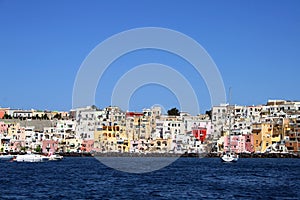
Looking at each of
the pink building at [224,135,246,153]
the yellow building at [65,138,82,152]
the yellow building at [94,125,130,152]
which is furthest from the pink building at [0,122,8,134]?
the pink building at [224,135,246,153]

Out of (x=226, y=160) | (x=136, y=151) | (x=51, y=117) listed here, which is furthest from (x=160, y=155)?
(x=51, y=117)

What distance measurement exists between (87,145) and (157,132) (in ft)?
41.9

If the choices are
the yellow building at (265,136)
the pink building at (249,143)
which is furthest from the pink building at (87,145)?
the yellow building at (265,136)

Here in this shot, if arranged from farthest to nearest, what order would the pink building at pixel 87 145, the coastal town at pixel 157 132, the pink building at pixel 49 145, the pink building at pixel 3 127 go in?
the pink building at pixel 3 127 < the pink building at pixel 49 145 < the pink building at pixel 87 145 < the coastal town at pixel 157 132

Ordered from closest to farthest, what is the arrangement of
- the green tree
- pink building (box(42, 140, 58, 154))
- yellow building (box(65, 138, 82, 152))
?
1. pink building (box(42, 140, 58, 154))
2. yellow building (box(65, 138, 82, 152))
3. the green tree

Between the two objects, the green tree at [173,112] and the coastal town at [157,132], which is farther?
the green tree at [173,112]

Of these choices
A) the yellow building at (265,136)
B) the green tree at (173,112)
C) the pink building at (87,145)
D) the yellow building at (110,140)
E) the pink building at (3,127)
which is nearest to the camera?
the yellow building at (265,136)

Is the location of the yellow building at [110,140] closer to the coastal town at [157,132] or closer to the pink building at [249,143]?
the coastal town at [157,132]

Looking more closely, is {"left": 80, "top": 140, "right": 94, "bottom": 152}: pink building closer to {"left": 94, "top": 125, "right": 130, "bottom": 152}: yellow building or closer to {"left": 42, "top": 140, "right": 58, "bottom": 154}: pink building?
{"left": 94, "top": 125, "right": 130, "bottom": 152}: yellow building

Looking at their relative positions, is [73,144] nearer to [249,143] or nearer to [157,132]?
[157,132]

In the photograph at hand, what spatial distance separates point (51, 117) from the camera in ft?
433

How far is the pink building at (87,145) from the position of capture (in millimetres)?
102500

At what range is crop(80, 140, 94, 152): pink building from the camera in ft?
336

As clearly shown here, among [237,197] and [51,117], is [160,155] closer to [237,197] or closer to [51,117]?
[51,117]
